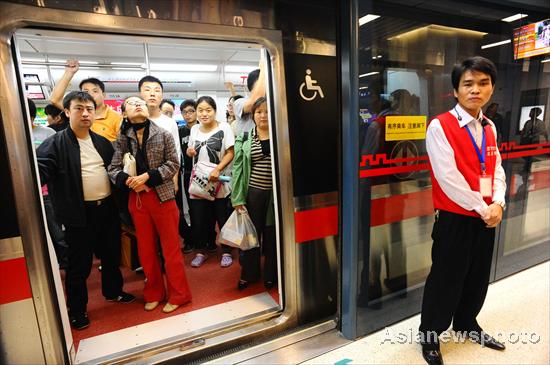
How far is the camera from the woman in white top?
290 cm

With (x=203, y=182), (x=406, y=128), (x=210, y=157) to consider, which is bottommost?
(x=203, y=182)

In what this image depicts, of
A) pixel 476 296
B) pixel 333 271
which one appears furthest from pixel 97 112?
pixel 476 296

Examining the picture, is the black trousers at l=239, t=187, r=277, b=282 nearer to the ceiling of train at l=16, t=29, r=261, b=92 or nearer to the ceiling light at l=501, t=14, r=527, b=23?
the ceiling light at l=501, t=14, r=527, b=23

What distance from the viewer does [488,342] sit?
1916 mm

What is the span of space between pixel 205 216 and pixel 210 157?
64 centimetres

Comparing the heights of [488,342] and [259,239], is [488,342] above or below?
below

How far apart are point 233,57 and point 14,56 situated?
4.30 meters

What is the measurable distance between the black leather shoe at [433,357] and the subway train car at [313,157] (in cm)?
37

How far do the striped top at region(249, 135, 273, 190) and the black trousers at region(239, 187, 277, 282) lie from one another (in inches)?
2.2

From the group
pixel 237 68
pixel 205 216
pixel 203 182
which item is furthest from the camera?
pixel 237 68

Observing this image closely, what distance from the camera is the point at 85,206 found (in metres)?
2.11

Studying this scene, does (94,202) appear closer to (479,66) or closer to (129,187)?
(129,187)

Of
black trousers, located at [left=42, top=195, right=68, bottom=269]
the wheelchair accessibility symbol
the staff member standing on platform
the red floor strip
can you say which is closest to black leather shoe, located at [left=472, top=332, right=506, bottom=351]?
the staff member standing on platform

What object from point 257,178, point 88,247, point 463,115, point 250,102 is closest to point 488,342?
point 463,115
